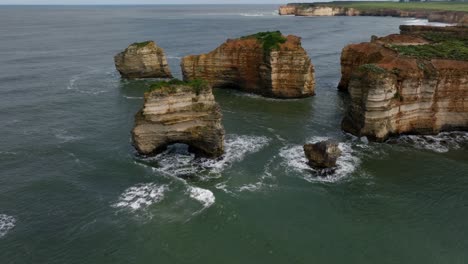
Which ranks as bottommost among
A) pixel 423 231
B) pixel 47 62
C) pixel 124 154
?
pixel 423 231

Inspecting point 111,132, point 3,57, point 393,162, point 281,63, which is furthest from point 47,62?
point 393,162

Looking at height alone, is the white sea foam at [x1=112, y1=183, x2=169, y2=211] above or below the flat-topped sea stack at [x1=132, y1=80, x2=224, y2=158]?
below

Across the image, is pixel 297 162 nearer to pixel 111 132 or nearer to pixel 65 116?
pixel 111 132

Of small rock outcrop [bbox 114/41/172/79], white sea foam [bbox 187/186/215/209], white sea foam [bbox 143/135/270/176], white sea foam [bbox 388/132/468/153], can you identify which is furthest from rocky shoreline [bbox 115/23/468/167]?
small rock outcrop [bbox 114/41/172/79]

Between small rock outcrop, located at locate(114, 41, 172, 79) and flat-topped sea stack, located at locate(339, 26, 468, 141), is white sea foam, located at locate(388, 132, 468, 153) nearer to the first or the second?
flat-topped sea stack, located at locate(339, 26, 468, 141)

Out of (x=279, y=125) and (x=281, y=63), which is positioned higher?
(x=281, y=63)

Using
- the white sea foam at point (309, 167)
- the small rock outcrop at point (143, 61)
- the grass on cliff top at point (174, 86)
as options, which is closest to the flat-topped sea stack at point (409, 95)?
the white sea foam at point (309, 167)
